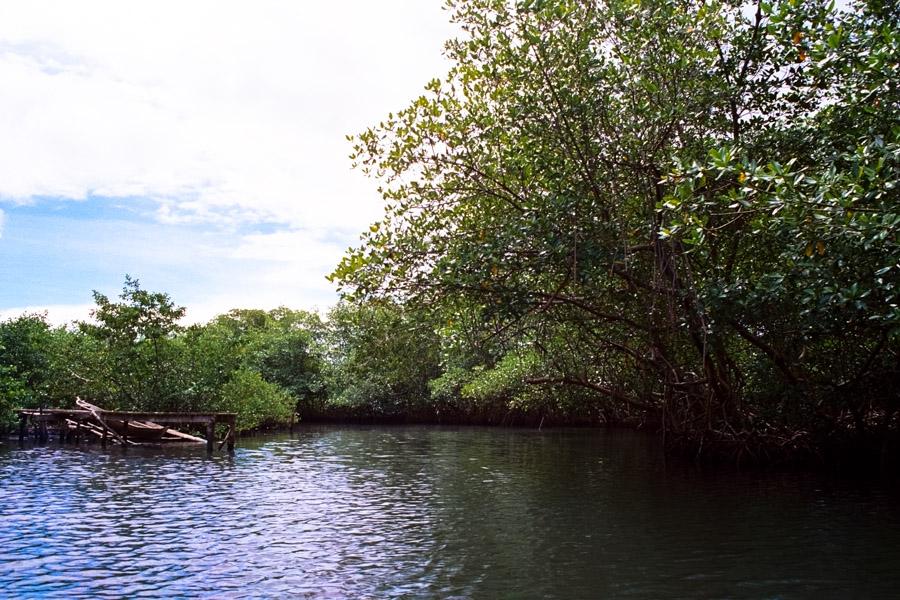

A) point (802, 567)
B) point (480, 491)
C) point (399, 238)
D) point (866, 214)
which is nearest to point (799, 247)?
point (866, 214)

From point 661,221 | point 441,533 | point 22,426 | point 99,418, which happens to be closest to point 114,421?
point 99,418

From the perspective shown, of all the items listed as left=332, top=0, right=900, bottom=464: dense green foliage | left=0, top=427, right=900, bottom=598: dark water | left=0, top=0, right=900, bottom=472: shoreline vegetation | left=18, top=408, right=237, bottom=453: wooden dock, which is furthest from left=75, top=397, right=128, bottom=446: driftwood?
left=332, top=0, right=900, bottom=464: dense green foliage

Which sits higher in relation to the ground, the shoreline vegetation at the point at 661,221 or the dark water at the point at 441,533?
the shoreline vegetation at the point at 661,221

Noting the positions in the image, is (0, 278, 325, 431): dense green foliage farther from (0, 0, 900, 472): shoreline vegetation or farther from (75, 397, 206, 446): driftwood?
(0, 0, 900, 472): shoreline vegetation

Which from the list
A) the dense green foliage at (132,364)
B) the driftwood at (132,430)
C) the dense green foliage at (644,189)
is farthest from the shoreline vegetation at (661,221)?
the dense green foliage at (132,364)

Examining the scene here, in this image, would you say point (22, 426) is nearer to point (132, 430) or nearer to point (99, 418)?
point (132, 430)

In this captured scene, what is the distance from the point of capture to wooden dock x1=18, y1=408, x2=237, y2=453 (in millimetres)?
26281

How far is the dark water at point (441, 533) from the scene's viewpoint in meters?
9.27

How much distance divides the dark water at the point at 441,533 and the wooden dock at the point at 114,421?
13.4 feet

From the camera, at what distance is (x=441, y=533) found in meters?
12.5

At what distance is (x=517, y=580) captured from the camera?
947 centimetres

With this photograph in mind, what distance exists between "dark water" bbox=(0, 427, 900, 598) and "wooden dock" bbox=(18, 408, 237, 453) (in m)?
4.08

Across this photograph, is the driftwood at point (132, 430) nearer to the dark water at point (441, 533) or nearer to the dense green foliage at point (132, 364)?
the dense green foliage at point (132, 364)

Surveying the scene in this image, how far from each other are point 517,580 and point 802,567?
3864 mm
